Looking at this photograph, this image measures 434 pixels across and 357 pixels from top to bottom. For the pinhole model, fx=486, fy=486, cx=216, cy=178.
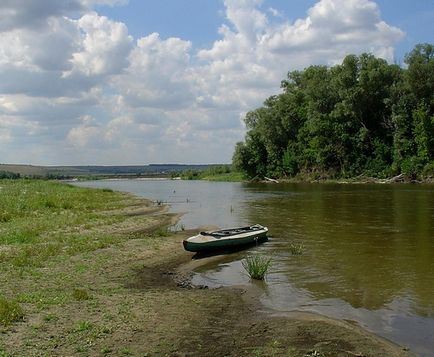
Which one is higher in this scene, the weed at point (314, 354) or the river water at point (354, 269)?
the weed at point (314, 354)

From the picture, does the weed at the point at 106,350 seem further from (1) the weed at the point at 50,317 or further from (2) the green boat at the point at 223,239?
(2) the green boat at the point at 223,239

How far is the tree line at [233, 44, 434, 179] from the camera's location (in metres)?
78.2

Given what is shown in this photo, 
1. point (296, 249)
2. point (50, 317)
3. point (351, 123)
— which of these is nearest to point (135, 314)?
point (50, 317)

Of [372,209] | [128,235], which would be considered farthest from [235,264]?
[372,209]

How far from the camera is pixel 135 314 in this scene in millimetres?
12422

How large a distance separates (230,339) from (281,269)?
914 centimetres

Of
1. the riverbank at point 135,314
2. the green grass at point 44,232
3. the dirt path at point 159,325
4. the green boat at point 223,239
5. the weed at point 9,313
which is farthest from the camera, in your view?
the green boat at point 223,239

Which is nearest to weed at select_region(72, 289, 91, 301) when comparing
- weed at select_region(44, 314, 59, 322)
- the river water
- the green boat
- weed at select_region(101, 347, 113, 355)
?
weed at select_region(44, 314, 59, 322)

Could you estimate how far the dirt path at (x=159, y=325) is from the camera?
1021 centimetres

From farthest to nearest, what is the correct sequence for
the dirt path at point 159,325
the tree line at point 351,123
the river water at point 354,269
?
1. the tree line at point 351,123
2. the river water at point 354,269
3. the dirt path at point 159,325

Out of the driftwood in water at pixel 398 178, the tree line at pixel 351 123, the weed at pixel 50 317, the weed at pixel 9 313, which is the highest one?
the tree line at pixel 351 123

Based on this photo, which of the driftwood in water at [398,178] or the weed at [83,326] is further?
the driftwood in water at [398,178]

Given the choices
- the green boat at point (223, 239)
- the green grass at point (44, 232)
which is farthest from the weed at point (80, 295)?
the green boat at point (223, 239)

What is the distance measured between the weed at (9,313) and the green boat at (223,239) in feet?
36.3
